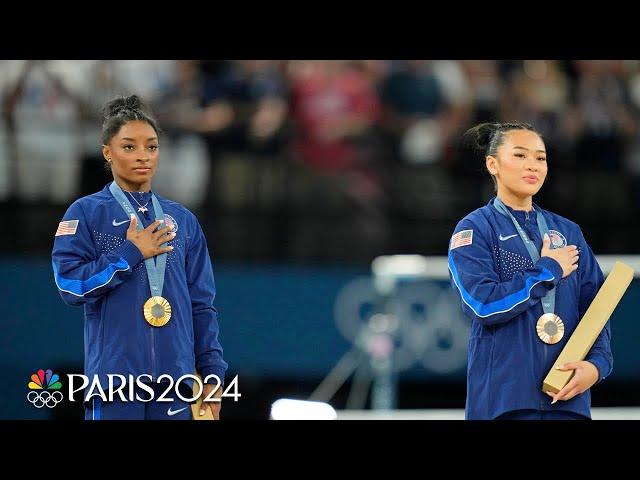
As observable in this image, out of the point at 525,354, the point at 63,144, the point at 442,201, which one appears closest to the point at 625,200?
the point at 442,201

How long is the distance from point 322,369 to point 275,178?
156cm

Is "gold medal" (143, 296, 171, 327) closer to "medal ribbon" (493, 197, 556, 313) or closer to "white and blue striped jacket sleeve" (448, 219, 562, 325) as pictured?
"white and blue striped jacket sleeve" (448, 219, 562, 325)

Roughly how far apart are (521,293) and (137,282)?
1.61 metres

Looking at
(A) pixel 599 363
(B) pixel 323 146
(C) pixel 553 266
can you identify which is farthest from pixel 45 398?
(B) pixel 323 146

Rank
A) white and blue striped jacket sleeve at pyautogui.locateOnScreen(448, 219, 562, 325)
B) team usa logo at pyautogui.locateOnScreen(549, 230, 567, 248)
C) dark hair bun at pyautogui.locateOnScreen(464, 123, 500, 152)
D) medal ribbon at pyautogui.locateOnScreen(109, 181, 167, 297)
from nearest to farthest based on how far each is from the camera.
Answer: white and blue striped jacket sleeve at pyautogui.locateOnScreen(448, 219, 562, 325)
medal ribbon at pyautogui.locateOnScreen(109, 181, 167, 297)
team usa logo at pyautogui.locateOnScreen(549, 230, 567, 248)
dark hair bun at pyautogui.locateOnScreen(464, 123, 500, 152)

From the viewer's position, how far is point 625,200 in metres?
10.3

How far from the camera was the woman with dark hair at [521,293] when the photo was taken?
539 cm

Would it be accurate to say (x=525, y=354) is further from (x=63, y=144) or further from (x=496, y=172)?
(x=63, y=144)

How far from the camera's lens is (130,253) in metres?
5.40

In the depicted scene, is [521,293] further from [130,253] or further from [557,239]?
[130,253]

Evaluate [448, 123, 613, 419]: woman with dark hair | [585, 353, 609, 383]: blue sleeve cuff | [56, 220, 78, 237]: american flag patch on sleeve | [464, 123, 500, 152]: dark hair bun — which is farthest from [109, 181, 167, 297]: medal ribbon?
[585, 353, 609, 383]: blue sleeve cuff

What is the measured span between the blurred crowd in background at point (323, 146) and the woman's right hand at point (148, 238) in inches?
161

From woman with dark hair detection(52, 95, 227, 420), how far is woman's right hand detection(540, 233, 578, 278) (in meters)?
1.46

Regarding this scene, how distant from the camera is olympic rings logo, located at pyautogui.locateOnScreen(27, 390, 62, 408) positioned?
5.89m
